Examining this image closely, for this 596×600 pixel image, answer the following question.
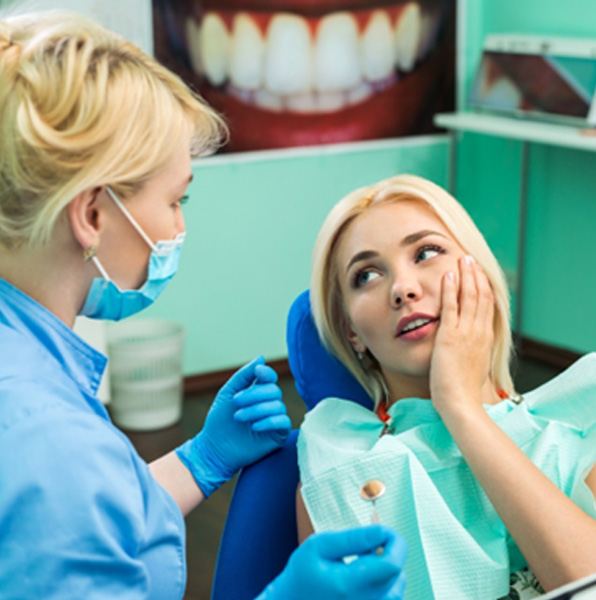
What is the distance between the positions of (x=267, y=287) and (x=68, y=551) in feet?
10.1

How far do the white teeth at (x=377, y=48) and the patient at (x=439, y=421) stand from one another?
101 inches

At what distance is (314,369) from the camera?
1.67 metres

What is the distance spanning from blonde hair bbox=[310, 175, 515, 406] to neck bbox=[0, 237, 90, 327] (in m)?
0.43

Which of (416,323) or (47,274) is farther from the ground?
(47,274)

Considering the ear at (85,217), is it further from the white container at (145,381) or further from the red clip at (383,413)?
the white container at (145,381)

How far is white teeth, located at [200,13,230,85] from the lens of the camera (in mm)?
3811

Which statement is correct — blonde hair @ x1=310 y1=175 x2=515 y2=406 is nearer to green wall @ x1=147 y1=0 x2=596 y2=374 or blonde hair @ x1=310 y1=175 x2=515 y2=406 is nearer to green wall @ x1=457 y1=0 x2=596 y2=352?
green wall @ x1=147 y1=0 x2=596 y2=374

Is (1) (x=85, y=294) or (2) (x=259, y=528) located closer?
(1) (x=85, y=294)

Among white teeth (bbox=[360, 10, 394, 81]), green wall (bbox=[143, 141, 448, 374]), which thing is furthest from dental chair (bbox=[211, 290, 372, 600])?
white teeth (bbox=[360, 10, 394, 81])

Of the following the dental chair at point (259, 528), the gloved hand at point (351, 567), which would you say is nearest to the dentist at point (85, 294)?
the gloved hand at point (351, 567)

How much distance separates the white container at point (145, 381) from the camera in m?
3.72

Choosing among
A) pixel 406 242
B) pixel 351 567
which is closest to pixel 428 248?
pixel 406 242

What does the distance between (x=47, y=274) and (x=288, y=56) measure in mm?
2814

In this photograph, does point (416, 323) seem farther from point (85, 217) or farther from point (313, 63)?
point (313, 63)
